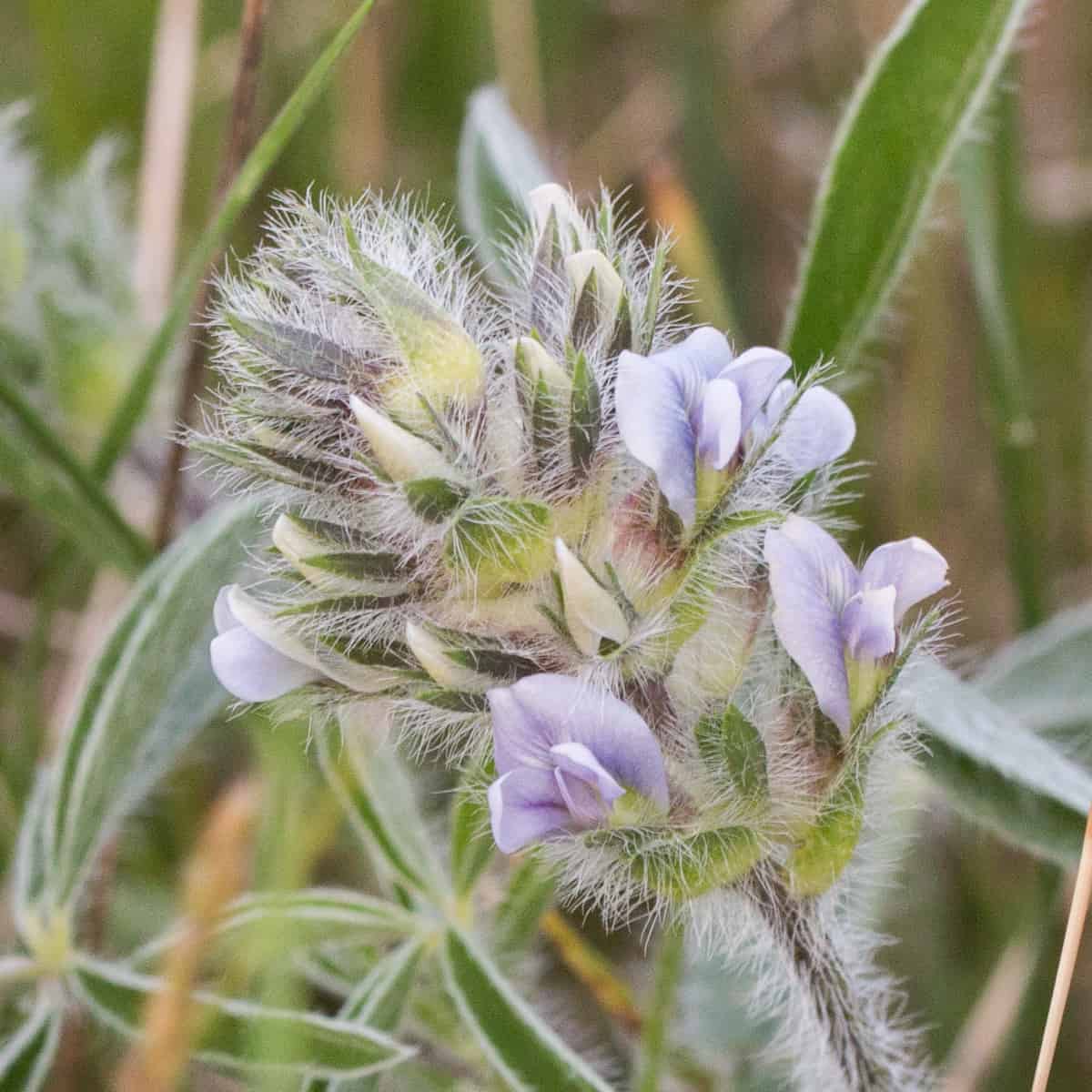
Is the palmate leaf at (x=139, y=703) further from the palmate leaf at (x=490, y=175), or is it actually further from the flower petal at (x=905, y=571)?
the flower petal at (x=905, y=571)

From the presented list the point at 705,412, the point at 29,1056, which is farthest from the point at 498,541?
the point at 29,1056

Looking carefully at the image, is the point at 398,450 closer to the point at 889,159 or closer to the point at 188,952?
the point at 188,952

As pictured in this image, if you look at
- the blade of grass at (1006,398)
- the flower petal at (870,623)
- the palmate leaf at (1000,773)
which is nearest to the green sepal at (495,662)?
the flower petal at (870,623)

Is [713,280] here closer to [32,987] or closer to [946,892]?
[946,892]

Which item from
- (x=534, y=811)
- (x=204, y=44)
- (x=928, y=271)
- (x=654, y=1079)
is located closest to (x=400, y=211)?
(x=534, y=811)

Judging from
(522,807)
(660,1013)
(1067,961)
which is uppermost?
(522,807)

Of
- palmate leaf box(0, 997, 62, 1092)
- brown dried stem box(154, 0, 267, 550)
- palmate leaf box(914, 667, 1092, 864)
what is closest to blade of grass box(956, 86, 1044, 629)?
palmate leaf box(914, 667, 1092, 864)

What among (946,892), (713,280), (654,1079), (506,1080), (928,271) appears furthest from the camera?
(928,271)
